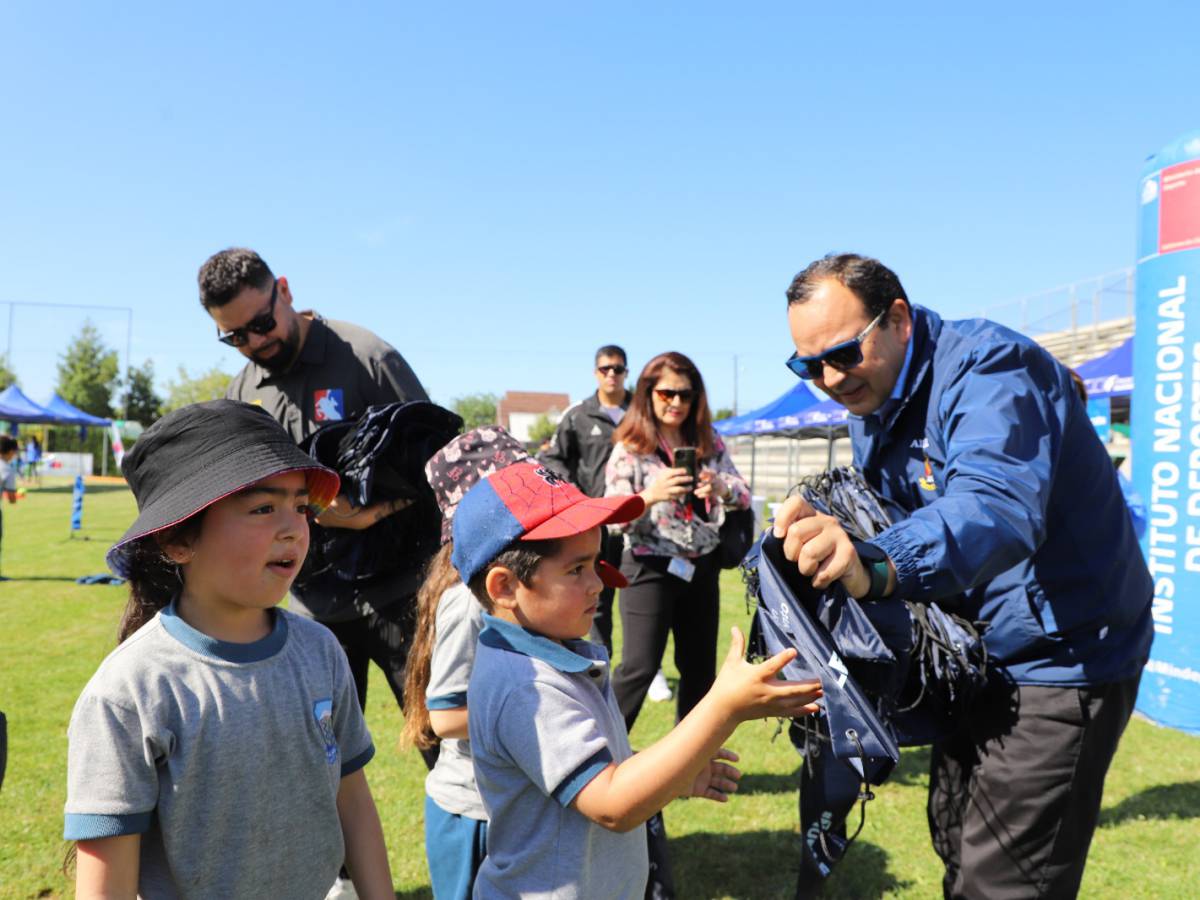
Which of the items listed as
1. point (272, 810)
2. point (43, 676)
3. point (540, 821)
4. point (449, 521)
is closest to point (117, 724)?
point (272, 810)

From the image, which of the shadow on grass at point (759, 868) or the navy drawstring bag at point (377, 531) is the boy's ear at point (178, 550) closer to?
the navy drawstring bag at point (377, 531)

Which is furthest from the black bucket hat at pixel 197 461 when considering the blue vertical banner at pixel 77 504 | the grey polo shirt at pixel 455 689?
the blue vertical banner at pixel 77 504

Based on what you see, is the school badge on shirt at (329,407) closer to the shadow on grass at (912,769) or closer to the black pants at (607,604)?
the black pants at (607,604)

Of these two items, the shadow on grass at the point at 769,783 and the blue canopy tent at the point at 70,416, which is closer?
the shadow on grass at the point at 769,783

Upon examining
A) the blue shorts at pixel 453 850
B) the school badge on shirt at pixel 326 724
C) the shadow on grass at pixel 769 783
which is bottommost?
the shadow on grass at pixel 769 783

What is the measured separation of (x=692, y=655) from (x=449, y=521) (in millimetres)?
2002

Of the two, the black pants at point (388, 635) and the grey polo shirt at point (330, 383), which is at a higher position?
the grey polo shirt at point (330, 383)

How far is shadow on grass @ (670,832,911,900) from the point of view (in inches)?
136

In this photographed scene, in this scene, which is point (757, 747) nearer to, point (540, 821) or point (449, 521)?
point (449, 521)

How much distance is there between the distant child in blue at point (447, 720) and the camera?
2.24m

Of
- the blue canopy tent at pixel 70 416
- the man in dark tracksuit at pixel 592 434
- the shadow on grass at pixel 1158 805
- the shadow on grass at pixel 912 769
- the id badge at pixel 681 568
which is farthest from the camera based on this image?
the blue canopy tent at pixel 70 416

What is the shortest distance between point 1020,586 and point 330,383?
255cm

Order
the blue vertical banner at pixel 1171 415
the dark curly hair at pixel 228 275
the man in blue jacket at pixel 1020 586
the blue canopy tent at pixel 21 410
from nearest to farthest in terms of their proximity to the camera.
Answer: the man in blue jacket at pixel 1020 586 < the dark curly hair at pixel 228 275 < the blue vertical banner at pixel 1171 415 < the blue canopy tent at pixel 21 410

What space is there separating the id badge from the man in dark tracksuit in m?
1.26
